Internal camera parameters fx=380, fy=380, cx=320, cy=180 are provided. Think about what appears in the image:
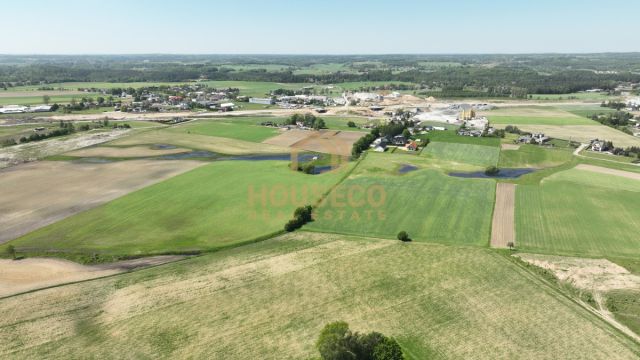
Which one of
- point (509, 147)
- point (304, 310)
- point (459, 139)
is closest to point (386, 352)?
point (304, 310)

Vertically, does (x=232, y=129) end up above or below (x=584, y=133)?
above

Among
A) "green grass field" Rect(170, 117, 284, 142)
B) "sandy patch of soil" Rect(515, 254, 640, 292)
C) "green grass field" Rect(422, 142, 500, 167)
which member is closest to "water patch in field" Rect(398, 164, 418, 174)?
"green grass field" Rect(422, 142, 500, 167)

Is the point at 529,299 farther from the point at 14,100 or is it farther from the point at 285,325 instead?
the point at 14,100

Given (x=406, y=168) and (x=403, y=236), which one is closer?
(x=403, y=236)

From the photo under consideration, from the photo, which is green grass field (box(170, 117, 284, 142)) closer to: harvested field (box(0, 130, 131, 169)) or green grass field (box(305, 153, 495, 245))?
harvested field (box(0, 130, 131, 169))

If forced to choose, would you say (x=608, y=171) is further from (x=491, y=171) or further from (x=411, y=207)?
(x=411, y=207)

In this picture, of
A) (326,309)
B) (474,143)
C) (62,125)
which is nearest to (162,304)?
(326,309)
